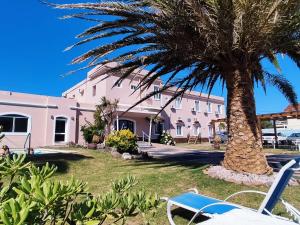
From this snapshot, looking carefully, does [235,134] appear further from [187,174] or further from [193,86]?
[193,86]

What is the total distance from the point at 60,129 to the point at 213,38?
65.4ft

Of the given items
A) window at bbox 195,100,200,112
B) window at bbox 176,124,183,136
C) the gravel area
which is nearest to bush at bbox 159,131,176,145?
window at bbox 176,124,183,136

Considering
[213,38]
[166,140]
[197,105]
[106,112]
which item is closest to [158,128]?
[166,140]

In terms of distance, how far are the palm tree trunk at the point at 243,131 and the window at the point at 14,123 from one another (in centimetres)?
1863

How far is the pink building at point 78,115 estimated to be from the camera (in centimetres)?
2181

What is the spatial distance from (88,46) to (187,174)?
5.04 m

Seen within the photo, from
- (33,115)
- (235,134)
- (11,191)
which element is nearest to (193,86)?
(235,134)

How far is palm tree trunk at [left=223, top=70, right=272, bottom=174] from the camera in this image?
25.5ft

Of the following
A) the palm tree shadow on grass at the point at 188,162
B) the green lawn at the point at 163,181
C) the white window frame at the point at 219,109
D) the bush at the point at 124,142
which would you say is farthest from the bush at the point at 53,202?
the white window frame at the point at 219,109

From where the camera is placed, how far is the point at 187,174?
8.48 metres

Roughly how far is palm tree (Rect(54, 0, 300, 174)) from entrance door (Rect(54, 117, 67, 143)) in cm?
1656

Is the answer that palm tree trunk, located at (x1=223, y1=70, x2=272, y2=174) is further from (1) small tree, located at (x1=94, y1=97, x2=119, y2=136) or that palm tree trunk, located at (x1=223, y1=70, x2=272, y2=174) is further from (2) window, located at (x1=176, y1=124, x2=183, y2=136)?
(2) window, located at (x1=176, y1=124, x2=183, y2=136)

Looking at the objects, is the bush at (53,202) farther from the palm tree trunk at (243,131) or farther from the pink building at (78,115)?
the pink building at (78,115)

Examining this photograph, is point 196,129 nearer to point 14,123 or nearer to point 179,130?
point 179,130
